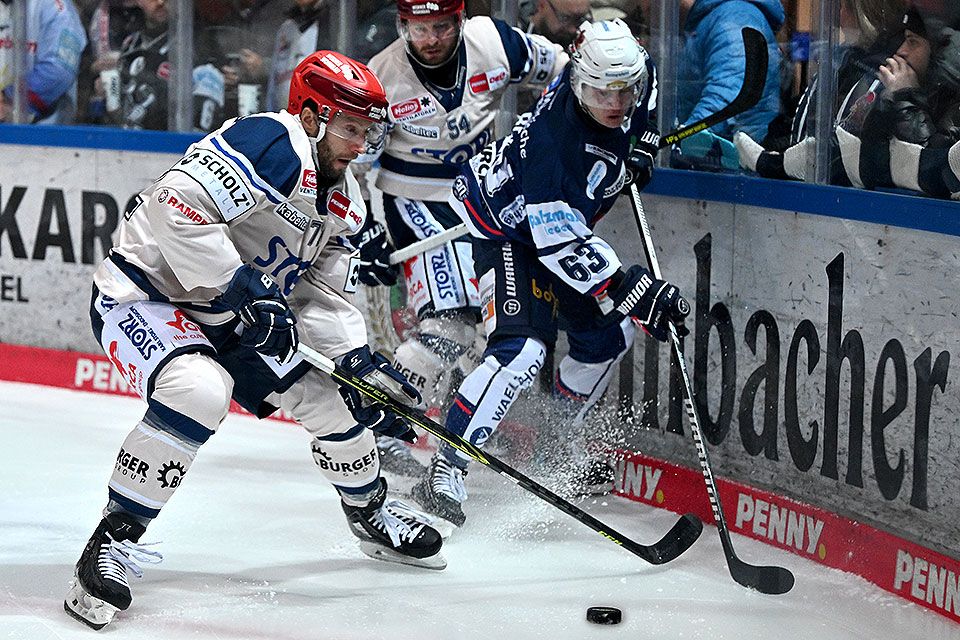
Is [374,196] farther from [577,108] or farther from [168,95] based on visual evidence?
[577,108]

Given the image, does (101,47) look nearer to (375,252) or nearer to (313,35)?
(313,35)

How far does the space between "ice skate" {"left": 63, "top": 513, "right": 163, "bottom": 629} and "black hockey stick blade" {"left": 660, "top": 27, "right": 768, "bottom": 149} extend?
1849 millimetres

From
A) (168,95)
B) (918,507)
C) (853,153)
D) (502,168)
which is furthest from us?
(168,95)

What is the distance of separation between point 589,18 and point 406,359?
123 cm

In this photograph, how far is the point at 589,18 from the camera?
432 centimetres

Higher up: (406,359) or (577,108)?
(577,108)

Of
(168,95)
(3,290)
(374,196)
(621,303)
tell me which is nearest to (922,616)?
(621,303)

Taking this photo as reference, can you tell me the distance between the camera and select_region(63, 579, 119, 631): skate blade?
2877mm

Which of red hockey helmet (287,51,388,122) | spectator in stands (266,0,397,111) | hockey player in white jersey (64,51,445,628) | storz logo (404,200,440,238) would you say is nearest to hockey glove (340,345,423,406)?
hockey player in white jersey (64,51,445,628)

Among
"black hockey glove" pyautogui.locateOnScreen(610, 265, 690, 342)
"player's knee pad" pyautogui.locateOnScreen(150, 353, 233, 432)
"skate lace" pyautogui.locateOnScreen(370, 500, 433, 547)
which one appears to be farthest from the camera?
"black hockey glove" pyautogui.locateOnScreen(610, 265, 690, 342)

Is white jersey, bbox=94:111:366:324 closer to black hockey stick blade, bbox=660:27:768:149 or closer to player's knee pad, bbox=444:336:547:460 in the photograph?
player's knee pad, bbox=444:336:547:460

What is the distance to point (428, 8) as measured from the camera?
12.8 feet

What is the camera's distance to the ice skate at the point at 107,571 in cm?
288

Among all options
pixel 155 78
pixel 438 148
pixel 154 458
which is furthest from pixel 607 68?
pixel 155 78
